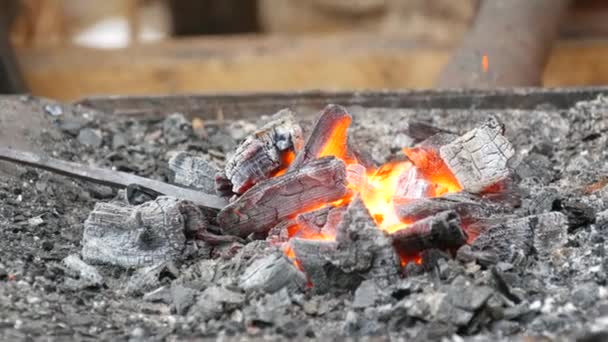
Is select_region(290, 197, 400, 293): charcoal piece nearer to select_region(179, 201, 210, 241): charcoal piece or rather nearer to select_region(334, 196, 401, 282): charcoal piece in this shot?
select_region(334, 196, 401, 282): charcoal piece

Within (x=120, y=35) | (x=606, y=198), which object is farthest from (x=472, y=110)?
(x=120, y=35)

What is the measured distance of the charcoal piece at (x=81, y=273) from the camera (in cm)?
217

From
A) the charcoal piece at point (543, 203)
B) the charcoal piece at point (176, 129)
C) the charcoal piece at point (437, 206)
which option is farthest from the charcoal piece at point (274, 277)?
the charcoal piece at point (176, 129)

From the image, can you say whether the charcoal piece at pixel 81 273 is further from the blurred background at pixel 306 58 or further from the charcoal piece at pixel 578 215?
the blurred background at pixel 306 58

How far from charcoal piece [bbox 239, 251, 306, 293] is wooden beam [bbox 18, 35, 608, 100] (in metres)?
3.30

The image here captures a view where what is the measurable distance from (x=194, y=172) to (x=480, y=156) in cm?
90

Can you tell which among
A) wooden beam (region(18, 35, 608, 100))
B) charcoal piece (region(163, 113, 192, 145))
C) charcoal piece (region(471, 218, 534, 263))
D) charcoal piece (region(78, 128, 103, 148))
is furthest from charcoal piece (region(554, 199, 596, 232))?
wooden beam (region(18, 35, 608, 100))

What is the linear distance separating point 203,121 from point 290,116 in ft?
2.52

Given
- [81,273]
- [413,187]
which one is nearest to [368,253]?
[413,187]

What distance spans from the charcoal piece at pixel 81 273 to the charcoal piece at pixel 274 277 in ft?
1.32

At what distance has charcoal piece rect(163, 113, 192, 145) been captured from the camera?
3.12 m

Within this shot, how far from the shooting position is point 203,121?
3.29 m

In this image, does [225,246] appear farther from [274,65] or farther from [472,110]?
[274,65]

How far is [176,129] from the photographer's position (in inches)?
125
